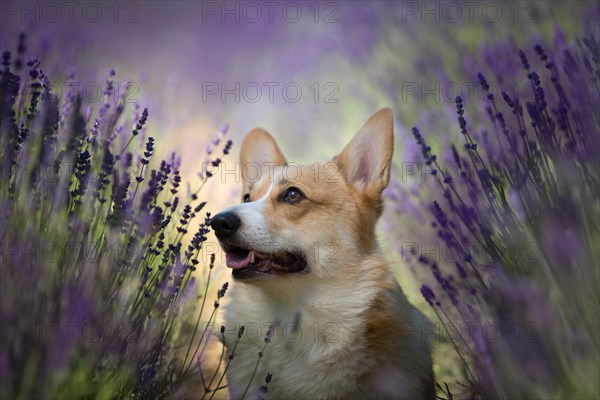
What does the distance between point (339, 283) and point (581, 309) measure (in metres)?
1.07

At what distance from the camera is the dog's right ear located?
2.95 m

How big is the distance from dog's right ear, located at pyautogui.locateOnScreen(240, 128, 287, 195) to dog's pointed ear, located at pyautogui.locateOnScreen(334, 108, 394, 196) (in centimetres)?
30

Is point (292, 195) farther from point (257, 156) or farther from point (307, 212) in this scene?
point (257, 156)

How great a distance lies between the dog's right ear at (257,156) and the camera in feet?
9.68

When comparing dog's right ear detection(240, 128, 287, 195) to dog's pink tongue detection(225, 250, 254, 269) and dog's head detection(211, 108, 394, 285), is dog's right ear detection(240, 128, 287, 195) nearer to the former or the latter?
dog's head detection(211, 108, 394, 285)

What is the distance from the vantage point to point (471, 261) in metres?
2.07

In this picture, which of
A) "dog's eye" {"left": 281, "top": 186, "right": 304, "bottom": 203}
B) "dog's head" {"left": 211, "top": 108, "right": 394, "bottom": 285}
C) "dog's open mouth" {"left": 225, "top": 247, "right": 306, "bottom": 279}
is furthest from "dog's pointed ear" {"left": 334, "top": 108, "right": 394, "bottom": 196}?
"dog's open mouth" {"left": 225, "top": 247, "right": 306, "bottom": 279}

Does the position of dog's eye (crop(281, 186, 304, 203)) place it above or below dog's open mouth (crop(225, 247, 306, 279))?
above

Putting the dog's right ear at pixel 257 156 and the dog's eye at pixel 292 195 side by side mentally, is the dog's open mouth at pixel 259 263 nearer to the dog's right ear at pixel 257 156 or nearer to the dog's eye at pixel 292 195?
the dog's eye at pixel 292 195

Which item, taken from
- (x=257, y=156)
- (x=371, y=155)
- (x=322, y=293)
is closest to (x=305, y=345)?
(x=322, y=293)

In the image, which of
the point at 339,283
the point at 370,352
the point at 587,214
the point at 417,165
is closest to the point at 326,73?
the point at 417,165

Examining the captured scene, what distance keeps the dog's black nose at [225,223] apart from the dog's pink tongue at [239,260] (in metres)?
0.12

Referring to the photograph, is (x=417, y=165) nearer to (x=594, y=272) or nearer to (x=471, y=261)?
(x=471, y=261)

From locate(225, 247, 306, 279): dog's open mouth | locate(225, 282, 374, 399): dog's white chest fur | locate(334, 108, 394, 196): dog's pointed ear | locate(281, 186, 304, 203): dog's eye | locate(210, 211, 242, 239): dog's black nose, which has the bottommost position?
locate(225, 282, 374, 399): dog's white chest fur
